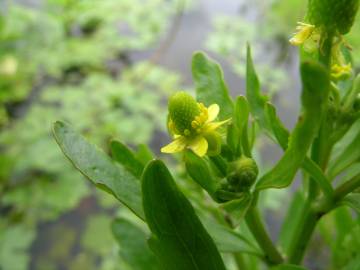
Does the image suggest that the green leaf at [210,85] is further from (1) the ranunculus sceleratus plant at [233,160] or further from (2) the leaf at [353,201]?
(2) the leaf at [353,201]

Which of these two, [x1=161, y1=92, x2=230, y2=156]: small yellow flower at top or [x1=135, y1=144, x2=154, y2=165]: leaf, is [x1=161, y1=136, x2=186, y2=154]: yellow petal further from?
[x1=135, y1=144, x2=154, y2=165]: leaf

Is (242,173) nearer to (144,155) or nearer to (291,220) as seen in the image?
(144,155)

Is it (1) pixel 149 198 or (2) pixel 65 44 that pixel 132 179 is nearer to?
(1) pixel 149 198

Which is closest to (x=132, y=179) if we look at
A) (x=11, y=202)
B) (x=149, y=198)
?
(x=149, y=198)

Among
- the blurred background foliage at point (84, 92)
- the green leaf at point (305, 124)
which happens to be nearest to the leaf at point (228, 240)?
the green leaf at point (305, 124)

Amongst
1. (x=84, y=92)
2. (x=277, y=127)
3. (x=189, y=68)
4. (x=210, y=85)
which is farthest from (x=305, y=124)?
(x=189, y=68)

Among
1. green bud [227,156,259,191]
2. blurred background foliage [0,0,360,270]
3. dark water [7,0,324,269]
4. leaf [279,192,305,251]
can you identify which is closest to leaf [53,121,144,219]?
green bud [227,156,259,191]
